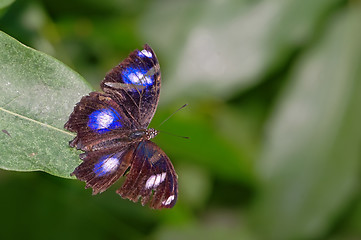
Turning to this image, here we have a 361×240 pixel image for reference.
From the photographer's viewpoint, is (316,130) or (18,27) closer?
(18,27)

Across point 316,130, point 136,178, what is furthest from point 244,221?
point 136,178

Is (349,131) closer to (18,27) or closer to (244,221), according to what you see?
(244,221)

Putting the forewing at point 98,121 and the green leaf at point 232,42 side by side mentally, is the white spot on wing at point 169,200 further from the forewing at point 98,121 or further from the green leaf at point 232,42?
the green leaf at point 232,42

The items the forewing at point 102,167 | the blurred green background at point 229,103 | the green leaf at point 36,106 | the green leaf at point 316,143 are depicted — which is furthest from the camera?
the green leaf at point 316,143

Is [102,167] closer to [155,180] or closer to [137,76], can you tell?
[155,180]

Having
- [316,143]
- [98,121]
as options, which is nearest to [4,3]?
[98,121]

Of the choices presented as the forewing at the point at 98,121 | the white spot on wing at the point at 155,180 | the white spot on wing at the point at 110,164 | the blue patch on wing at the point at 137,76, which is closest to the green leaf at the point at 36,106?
the forewing at the point at 98,121

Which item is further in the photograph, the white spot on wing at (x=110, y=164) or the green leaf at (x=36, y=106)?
the white spot on wing at (x=110, y=164)
